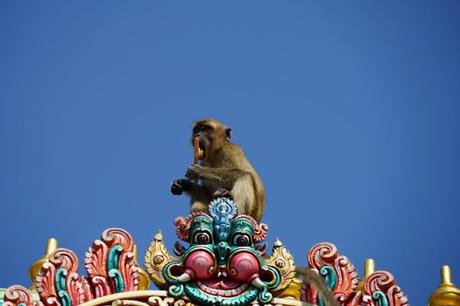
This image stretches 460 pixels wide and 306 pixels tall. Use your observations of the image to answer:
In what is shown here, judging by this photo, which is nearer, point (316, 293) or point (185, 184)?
point (316, 293)

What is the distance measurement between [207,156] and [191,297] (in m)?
5.10

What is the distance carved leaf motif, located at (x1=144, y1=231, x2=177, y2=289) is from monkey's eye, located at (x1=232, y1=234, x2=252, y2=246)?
21.0 inches

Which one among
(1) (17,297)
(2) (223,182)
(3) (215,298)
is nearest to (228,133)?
(2) (223,182)

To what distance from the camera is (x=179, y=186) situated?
39.3ft

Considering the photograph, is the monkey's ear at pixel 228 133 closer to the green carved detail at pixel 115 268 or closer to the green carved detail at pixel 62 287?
the green carved detail at pixel 115 268

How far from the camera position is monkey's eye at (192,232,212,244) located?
9.26 metres

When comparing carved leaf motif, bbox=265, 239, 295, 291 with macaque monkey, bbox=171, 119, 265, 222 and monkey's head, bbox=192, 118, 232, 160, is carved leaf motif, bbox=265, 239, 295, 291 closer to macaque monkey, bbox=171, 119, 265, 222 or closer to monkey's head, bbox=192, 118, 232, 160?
macaque monkey, bbox=171, 119, 265, 222

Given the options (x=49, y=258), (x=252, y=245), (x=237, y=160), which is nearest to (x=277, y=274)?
(x=252, y=245)

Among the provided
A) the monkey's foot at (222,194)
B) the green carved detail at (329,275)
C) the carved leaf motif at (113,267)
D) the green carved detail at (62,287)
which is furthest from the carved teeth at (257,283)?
the monkey's foot at (222,194)

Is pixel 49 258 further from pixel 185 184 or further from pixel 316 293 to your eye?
pixel 185 184

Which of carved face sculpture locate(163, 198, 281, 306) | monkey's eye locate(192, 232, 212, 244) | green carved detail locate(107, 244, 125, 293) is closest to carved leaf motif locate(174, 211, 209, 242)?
carved face sculpture locate(163, 198, 281, 306)

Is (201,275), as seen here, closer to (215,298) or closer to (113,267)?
(215,298)

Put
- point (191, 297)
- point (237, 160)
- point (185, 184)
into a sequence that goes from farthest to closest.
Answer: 1. point (237, 160)
2. point (185, 184)
3. point (191, 297)

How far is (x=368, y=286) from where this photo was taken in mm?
9211
